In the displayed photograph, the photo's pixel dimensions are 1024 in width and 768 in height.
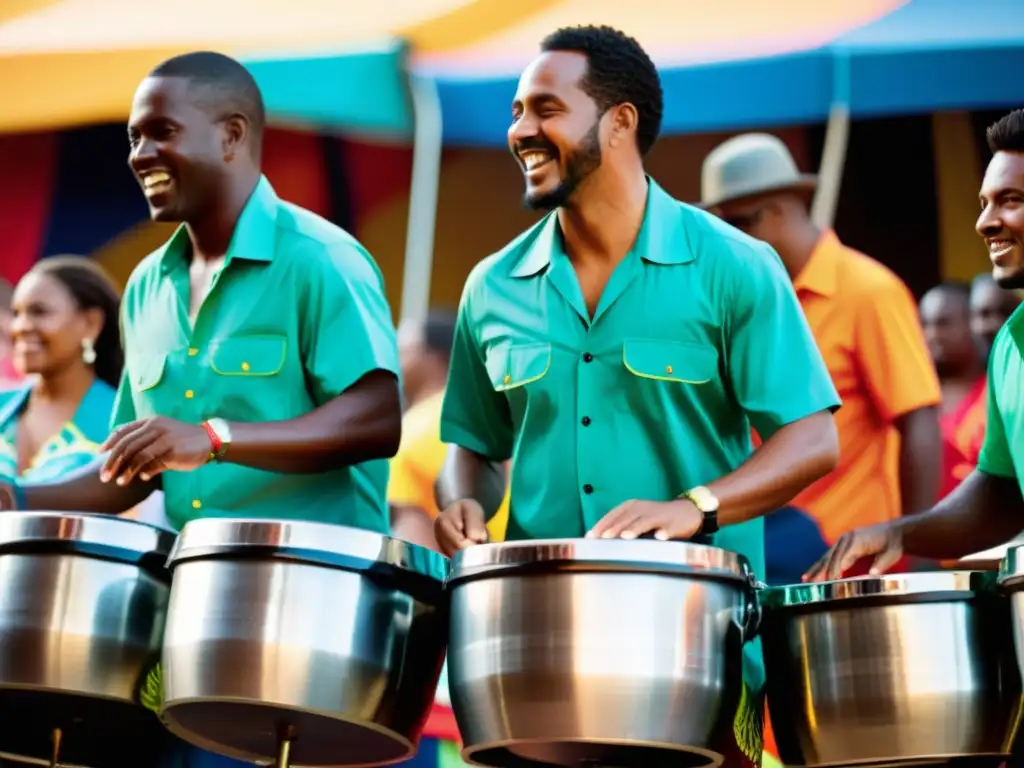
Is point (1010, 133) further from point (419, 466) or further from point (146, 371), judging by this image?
point (419, 466)

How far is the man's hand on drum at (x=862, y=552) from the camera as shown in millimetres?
2768

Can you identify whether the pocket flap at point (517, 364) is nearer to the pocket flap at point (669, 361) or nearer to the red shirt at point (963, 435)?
the pocket flap at point (669, 361)

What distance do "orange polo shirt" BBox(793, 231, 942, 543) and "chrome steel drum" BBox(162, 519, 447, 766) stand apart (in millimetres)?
2009

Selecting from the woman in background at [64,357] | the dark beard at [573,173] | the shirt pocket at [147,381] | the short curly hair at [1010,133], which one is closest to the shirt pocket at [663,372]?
the dark beard at [573,173]

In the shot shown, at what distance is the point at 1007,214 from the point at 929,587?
59cm

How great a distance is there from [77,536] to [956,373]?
10.9 feet

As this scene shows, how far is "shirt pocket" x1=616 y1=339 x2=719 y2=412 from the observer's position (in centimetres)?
274

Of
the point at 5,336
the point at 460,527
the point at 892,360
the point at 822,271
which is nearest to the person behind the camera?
the point at 460,527

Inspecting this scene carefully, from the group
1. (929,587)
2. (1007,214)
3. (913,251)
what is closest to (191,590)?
(929,587)

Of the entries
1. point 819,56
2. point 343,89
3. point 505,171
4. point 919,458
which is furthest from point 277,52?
point 919,458

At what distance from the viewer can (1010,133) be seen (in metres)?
2.71

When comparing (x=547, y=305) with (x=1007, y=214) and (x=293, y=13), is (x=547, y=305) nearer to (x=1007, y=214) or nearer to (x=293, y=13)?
(x=1007, y=214)

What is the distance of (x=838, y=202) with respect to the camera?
20.0 feet

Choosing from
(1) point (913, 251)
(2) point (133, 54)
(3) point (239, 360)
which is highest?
(2) point (133, 54)
